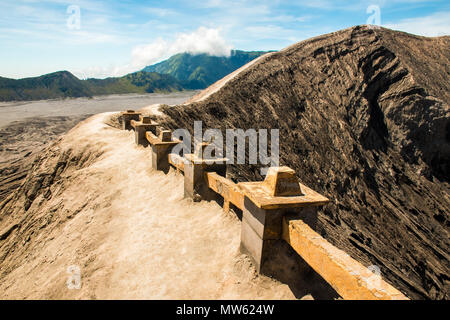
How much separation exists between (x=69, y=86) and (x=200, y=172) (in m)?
149

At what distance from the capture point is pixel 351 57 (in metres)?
33.2

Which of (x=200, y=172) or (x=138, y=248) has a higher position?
(x=200, y=172)

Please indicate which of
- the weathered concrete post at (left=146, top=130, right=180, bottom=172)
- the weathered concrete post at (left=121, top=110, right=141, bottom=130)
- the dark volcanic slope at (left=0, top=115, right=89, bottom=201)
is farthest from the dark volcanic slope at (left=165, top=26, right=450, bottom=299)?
the dark volcanic slope at (left=0, top=115, right=89, bottom=201)

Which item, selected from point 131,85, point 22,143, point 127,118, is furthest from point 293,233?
point 131,85

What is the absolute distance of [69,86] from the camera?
135m

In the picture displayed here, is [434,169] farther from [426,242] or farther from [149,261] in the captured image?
[149,261]

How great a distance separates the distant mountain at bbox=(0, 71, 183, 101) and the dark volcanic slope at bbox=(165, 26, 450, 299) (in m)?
Result: 114

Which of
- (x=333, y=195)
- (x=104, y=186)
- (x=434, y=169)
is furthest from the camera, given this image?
(x=434, y=169)

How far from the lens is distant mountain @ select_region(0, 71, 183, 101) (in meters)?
115

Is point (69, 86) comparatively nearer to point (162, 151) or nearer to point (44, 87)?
point (44, 87)
